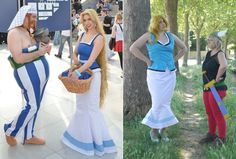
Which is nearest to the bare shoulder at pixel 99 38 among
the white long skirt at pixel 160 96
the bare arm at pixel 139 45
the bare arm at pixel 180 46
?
the bare arm at pixel 139 45

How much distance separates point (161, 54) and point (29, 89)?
1062 millimetres

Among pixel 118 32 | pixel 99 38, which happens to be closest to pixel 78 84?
pixel 99 38

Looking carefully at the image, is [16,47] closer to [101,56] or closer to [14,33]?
[14,33]

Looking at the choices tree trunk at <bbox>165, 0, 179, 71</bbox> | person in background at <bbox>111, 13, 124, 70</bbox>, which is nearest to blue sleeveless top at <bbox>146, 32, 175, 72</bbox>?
person in background at <bbox>111, 13, 124, 70</bbox>

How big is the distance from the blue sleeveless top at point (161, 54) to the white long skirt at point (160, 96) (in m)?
0.05

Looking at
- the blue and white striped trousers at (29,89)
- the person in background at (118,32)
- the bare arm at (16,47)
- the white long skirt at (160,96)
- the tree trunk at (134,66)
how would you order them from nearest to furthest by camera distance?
the bare arm at (16,47) < the blue and white striped trousers at (29,89) < the white long skirt at (160,96) < the tree trunk at (134,66) < the person in background at (118,32)

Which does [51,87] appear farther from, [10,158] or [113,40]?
[10,158]

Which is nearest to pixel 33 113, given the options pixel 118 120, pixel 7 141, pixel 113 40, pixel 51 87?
pixel 7 141

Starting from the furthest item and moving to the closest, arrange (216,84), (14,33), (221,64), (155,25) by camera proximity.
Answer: (216,84) → (221,64) → (155,25) → (14,33)

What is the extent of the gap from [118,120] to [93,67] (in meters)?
0.80

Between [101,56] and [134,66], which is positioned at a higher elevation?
[101,56]

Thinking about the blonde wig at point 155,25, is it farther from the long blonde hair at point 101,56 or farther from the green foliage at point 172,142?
the green foliage at point 172,142

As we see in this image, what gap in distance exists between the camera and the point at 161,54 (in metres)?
2.83

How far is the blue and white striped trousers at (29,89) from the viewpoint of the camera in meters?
2.78
